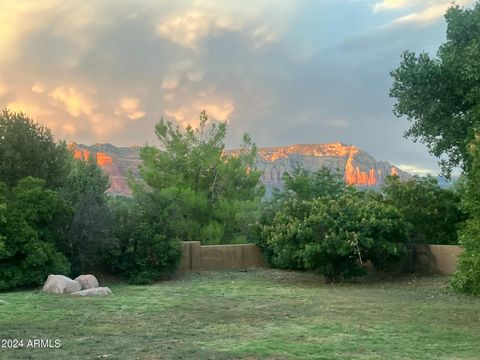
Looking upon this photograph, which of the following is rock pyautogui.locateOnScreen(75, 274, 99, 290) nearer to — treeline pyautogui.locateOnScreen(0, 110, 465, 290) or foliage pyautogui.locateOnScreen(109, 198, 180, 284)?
treeline pyautogui.locateOnScreen(0, 110, 465, 290)

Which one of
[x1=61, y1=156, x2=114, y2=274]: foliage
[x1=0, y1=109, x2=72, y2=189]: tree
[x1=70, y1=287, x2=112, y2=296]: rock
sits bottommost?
[x1=70, y1=287, x2=112, y2=296]: rock

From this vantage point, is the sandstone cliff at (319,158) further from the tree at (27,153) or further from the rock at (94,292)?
the rock at (94,292)

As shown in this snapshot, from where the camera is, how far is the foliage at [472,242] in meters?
14.0

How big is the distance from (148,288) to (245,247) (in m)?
6.97

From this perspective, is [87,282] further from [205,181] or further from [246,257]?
[205,181]

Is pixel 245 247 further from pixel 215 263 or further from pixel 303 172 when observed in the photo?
pixel 303 172

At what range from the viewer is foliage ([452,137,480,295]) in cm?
1396

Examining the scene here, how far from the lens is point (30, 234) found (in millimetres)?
16047

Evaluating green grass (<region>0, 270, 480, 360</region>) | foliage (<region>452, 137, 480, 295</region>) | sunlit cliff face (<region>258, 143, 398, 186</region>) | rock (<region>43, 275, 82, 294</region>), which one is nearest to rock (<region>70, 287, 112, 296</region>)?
green grass (<region>0, 270, 480, 360</region>)

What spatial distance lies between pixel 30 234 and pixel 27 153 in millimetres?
8116

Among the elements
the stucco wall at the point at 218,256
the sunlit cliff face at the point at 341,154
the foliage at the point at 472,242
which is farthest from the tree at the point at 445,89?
the sunlit cliff face at the point at 341,154

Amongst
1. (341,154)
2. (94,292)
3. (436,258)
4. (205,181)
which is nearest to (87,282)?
(94,292)

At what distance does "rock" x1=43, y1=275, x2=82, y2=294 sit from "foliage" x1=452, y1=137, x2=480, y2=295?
9453 mm

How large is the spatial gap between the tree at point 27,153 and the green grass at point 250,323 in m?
8.99
